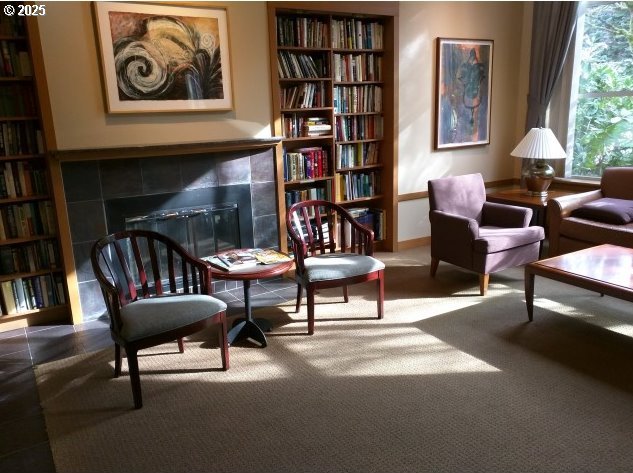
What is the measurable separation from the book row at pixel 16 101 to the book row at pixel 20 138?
66 mm

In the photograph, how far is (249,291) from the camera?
131 inches

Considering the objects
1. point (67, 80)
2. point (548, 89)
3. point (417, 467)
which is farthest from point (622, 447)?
point (548, 89)

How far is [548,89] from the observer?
214 inches

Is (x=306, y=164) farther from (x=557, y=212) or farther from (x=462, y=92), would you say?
(x=557, y=212)

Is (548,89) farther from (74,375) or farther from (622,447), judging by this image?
(74,375)

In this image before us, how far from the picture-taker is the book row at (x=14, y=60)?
3.35 meters

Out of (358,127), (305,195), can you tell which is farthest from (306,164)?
(358,127)

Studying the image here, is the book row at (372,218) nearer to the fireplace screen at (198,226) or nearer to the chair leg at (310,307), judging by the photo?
the fireplace screen at (198,226)

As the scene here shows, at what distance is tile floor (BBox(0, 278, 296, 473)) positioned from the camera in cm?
229

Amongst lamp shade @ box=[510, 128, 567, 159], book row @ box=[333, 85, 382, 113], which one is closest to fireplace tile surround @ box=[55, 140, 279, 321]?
book row @ box=[333, 85, 382, 113]

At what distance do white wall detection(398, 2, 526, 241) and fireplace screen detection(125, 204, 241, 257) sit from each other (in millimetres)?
1840

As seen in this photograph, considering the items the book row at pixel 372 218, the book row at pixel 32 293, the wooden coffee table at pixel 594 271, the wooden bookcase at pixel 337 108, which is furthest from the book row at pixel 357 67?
the book row at pixel 32 293

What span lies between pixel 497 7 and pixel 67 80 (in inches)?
169

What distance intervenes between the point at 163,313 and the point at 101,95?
1.78 meters
